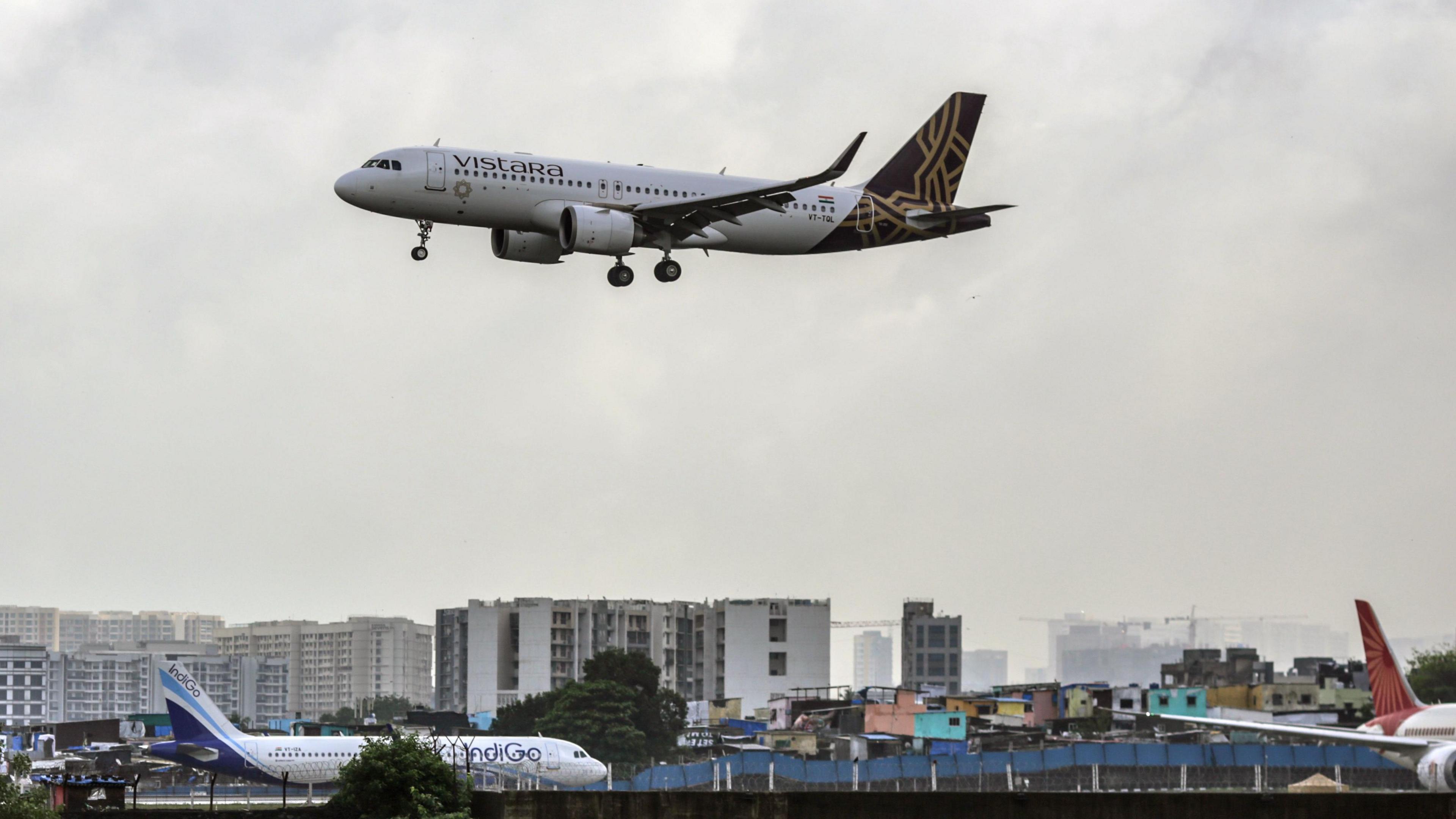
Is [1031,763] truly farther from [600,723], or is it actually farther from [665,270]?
[600,723]

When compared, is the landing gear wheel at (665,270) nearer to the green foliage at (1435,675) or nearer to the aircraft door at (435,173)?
the aircraft door at (435,173)

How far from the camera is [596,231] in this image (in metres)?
53.6

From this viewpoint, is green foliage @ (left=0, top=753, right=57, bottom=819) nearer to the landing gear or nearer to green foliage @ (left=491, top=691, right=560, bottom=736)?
the landing gear

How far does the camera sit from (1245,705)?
123m

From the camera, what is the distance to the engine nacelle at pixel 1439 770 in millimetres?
49469

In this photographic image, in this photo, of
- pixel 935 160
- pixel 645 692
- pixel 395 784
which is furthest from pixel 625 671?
pixel 395 784

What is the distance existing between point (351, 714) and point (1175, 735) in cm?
13232

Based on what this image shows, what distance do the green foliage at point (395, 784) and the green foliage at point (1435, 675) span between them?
86.5 metres

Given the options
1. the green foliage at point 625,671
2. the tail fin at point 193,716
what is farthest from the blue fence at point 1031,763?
the green foliage at point 625,671

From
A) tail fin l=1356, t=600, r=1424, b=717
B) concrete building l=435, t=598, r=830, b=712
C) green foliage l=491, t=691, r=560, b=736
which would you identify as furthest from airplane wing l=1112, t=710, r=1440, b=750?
concrete building l=435, t=598, r=830, b=712

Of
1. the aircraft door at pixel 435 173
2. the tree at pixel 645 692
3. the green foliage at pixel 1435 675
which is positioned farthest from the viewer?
the tree at pixel 645 692

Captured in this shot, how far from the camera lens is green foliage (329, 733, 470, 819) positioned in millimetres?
43656

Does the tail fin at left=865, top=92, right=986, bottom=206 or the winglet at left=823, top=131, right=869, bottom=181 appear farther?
the tail fin at left=865, top=92, right=986, bottom=206

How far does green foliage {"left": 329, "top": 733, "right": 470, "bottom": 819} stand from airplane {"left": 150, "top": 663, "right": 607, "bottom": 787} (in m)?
15.8
